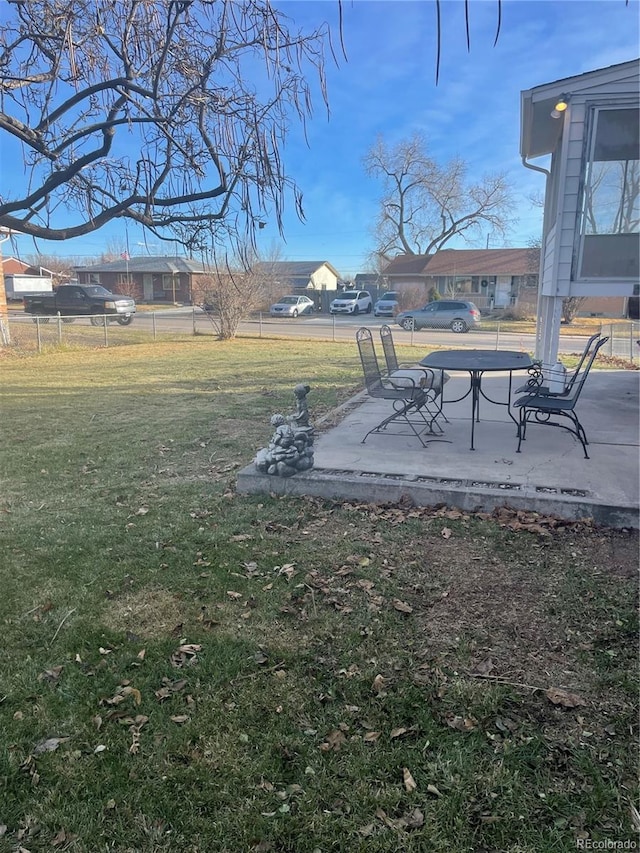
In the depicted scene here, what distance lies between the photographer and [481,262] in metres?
36.3

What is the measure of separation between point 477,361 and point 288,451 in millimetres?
2034

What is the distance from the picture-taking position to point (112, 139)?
241cm

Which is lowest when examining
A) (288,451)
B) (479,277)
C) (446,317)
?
(288,451)

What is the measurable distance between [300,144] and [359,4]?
27.6 inches

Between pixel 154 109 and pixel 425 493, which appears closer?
pixel 154 109

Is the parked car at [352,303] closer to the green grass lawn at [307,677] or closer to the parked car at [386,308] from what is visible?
the parked car at [386,308]

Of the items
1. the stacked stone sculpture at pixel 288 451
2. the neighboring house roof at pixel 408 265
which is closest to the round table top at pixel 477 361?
the stacked stone sculpture at pixel 288 451

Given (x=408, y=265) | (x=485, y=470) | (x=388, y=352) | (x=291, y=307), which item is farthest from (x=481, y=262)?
(x=485, y=470)

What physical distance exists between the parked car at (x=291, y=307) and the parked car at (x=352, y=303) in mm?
1600

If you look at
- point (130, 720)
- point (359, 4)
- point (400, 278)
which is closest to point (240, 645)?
point (130, 720)

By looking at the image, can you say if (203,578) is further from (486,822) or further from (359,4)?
(359,4)

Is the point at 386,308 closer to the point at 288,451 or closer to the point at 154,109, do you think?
the point at 288,451

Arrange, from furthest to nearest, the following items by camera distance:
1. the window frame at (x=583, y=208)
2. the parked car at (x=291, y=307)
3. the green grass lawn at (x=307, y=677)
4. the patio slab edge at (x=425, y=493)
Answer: the parked car at (x=291, y=307) < the window frame at (x=583, y=208) < the patio slab edge at (x=425, y=493) < the green grass lawn at (x=307, y=677)

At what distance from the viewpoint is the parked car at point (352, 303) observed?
34.2 m
